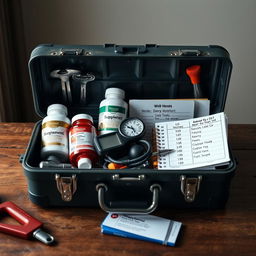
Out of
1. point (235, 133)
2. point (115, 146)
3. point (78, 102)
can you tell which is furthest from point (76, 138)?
point (235, 133)

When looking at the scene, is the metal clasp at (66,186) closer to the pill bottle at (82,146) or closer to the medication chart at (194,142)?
the pill bottle at (82,146)

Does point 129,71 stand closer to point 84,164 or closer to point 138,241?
point 84,164

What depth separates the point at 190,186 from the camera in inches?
34.4

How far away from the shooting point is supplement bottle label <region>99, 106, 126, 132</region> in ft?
3.24

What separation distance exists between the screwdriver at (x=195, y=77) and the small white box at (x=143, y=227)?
1.11ft

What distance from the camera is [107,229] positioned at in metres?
0.84

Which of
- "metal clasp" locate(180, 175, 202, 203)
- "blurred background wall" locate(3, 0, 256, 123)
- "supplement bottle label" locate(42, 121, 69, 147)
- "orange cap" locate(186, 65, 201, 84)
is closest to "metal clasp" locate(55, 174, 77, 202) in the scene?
"supplement bottle label" locate(42, 121, 69, 147)

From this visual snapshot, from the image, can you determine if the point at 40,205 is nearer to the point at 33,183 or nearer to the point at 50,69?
the point at 33,183

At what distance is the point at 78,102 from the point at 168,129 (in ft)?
0.88

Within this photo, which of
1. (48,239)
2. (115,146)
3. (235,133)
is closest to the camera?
(48,239)

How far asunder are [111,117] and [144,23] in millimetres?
750

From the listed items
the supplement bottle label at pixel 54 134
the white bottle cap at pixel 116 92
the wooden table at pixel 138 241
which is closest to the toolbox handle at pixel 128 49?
the white bottle cap at pixel 116 92

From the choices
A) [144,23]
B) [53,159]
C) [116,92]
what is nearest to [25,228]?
[53,159]

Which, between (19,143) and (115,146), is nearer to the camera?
(115,146)
